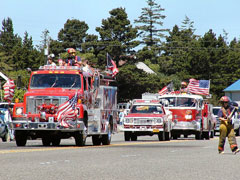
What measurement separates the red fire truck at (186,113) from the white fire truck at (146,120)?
2432 millimetres

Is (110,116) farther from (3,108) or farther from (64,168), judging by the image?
(64,168)

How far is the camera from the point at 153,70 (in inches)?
5305

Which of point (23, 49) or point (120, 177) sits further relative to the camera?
point (23, 49)

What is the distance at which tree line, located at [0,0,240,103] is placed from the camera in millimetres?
90062

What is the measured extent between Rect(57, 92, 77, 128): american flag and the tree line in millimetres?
37820

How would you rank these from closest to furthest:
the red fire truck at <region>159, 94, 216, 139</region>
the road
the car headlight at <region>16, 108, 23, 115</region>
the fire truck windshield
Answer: the road, the car headlight at <region>16, 108, 23, 115</region>, the fire truck windshield, the red fire truck at <region>159, 94, 216, 139</region>

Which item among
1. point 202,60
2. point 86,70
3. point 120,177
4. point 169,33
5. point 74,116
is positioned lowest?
point 120,177

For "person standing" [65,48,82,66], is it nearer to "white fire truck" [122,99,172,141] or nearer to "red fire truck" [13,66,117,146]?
"red fire truck" [13,66,117,146]

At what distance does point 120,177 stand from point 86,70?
43.3 feet

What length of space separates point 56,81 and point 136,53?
69.9m

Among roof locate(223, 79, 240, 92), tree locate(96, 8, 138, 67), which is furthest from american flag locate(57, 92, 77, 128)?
roof locate(223, 79, 240, 92)

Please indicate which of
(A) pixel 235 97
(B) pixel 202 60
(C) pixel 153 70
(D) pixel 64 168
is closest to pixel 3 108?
(D) pixel 64 168

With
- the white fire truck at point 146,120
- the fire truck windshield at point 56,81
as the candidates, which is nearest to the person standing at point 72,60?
the fire truck windshield at point 56,81

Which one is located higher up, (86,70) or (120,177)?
(86,70)
